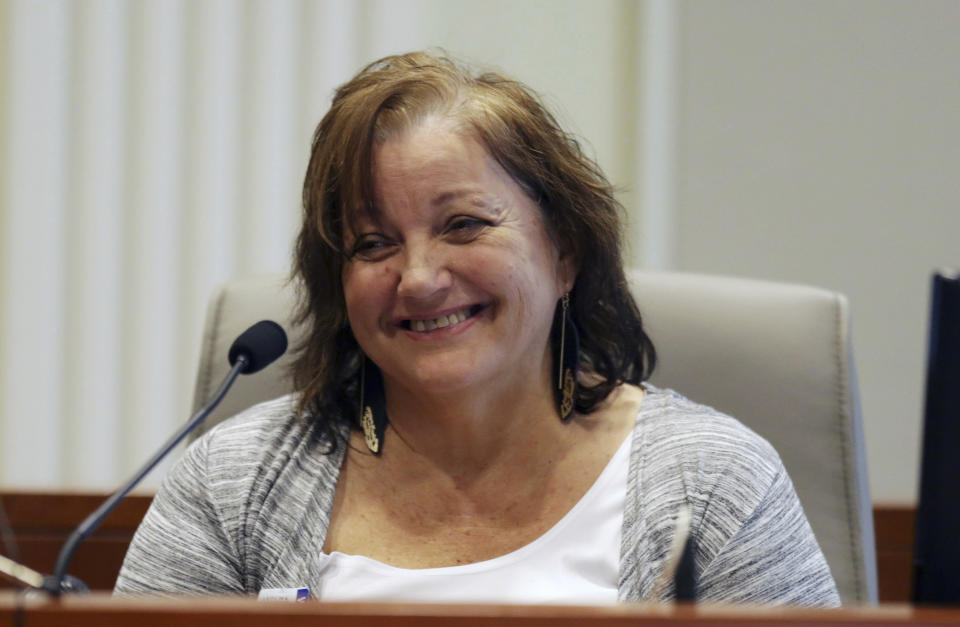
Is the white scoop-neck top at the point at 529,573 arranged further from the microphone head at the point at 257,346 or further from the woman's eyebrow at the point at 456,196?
the woman's eyebrow at the point at 456,196

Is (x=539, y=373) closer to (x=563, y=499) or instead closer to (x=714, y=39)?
(x=563, y=499)

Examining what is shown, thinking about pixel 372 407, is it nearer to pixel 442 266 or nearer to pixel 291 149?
pixel 442 266

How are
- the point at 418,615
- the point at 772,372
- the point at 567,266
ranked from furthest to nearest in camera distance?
1. the point at 772,372
2. the point at 567,266
3. the point at 418,615

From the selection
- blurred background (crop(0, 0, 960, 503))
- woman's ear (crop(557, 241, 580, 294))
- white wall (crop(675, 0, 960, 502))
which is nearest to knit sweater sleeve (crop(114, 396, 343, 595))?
woman's ear (crop(557, 241, 580, 294))

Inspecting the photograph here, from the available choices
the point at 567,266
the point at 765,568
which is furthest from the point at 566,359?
the point at 765,568

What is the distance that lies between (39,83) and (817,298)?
5.83 feet

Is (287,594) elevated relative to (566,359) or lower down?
lower down

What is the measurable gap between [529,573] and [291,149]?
145cm

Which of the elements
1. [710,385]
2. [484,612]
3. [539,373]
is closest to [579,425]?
[539,373]

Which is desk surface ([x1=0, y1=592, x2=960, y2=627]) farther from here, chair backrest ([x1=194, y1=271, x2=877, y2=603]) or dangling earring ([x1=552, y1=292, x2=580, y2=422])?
chair backrest ([x1=194, y1=271, x2=877, y2=603])

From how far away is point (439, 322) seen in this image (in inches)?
51.4

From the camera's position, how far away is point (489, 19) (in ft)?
8.16

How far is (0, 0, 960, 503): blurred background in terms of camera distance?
8.02 ft

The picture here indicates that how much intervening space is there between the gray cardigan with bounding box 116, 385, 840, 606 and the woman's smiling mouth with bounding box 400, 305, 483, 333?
0.74ft
